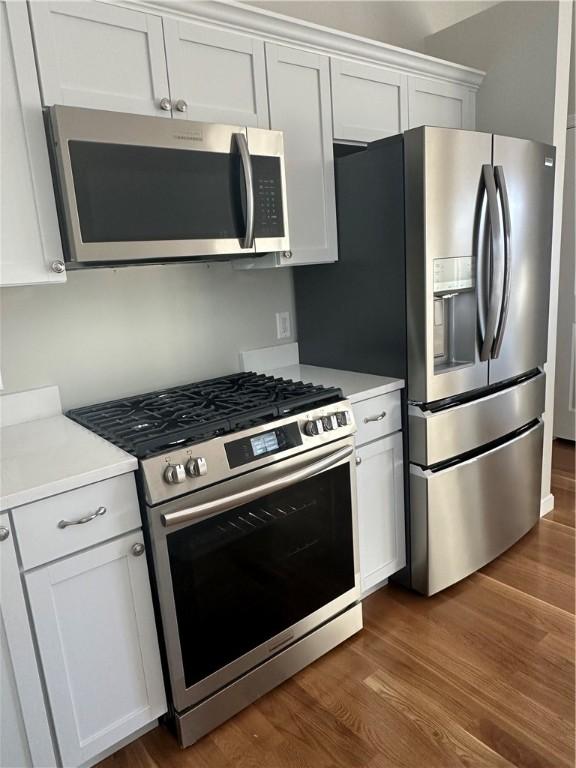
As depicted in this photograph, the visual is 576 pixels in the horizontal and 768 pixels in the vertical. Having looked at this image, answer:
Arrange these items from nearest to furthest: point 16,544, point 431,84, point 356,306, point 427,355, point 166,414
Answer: point 16,544 → point 166,414 → point 427,355 → point 356,306 → point 431,84

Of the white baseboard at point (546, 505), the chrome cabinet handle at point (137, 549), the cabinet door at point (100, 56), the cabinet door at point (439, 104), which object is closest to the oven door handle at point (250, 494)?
the chrome cabinet handle at point (137, 549)

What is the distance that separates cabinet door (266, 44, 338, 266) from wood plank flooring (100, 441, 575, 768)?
1.47 m

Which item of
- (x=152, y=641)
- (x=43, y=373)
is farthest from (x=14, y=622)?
(x=43, y=373)

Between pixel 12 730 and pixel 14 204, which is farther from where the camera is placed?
pixel 14 204

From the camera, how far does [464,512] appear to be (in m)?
2.27

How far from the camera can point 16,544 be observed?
4.29 ft

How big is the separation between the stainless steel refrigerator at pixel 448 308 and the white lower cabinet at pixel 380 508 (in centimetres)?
6

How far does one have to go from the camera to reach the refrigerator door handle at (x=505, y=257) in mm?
2117

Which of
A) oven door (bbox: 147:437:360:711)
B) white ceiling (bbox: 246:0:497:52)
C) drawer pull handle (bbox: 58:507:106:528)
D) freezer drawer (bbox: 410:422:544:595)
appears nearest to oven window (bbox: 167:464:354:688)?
oven door (bbox: 147:437:360:711)

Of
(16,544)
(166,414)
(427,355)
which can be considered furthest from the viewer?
(427,355)

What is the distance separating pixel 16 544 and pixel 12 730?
0.48 m

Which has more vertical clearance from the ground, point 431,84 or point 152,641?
point 431,84

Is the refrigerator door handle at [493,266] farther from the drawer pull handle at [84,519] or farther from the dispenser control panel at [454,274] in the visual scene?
the drawer pull handle at [84,519]

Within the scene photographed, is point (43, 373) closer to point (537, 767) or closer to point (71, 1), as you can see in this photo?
point (71, 1)
